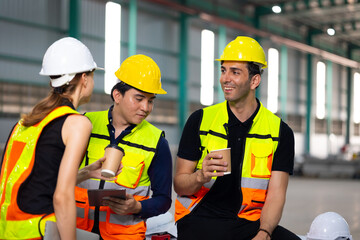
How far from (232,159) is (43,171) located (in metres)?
1.35

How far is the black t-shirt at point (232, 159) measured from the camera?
304cm

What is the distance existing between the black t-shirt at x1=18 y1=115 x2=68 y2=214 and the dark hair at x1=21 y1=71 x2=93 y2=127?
65 mm

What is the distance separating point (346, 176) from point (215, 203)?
61.1ft

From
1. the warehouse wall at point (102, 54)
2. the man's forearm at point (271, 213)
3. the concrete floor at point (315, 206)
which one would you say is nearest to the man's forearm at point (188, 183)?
the man's forearm at point (271, 213)

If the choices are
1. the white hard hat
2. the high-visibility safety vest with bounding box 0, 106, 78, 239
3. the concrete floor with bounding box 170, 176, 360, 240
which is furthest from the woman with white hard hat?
the concrete floor with bounding box 170, 176, 360, 240

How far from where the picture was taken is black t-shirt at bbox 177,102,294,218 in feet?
9.99

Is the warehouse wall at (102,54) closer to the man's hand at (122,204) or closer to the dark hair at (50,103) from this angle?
the man's hand at (122,204)

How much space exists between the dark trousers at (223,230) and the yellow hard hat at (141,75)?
889 millimetres

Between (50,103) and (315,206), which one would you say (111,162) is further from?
(315,206)

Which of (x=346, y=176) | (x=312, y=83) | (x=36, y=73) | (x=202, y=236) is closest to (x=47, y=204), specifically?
(x=202, y=236)

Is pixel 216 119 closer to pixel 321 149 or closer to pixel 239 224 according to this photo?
pixel 239 224

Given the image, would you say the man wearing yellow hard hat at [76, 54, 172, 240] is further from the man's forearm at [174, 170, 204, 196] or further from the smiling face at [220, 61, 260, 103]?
the smiling face at [220, 61, 260, 103]

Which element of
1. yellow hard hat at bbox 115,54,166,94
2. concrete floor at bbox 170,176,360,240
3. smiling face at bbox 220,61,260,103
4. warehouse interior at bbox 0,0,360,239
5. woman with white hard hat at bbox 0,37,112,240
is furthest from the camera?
warehouse interior at bbox 0,0,360,239

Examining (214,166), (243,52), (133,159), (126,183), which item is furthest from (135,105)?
(243,52)
